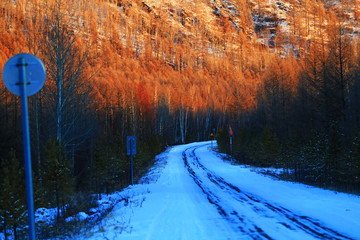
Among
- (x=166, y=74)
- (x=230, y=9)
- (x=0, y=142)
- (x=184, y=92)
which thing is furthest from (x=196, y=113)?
(x=230, y=9)

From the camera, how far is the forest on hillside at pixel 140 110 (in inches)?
514

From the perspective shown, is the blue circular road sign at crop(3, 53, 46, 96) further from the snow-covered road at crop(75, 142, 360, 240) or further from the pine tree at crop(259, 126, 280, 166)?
the pine tree at crop(259, 126, 280, 166)

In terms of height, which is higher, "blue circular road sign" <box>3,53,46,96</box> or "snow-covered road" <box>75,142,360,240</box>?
"blue circular road sign" <box>3,53,46,96</box>

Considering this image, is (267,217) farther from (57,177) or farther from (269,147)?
(269,147)

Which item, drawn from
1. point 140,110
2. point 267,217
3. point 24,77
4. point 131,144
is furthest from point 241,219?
point 140,110

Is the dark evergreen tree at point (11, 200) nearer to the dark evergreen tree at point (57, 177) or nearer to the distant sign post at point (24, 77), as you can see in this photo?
the dark evergreen tree at point (57, 177)

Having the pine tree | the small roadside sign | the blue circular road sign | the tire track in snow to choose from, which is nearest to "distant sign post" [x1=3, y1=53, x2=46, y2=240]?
the blue circular road sign

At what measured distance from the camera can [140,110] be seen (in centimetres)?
4875

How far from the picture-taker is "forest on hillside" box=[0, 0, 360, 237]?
13055 millimetres

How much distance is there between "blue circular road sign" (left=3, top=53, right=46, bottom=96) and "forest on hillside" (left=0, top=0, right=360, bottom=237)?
607 centimetres

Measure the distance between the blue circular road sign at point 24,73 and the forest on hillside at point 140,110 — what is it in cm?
607

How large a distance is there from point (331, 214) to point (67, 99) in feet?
42.5

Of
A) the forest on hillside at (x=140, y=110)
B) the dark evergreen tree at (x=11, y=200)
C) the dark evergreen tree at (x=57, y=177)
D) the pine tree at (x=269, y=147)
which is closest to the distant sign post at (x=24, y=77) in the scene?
the forest on hillside at (x=140, y=110)

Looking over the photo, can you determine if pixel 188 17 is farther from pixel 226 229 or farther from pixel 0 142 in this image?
pixel 226 229
